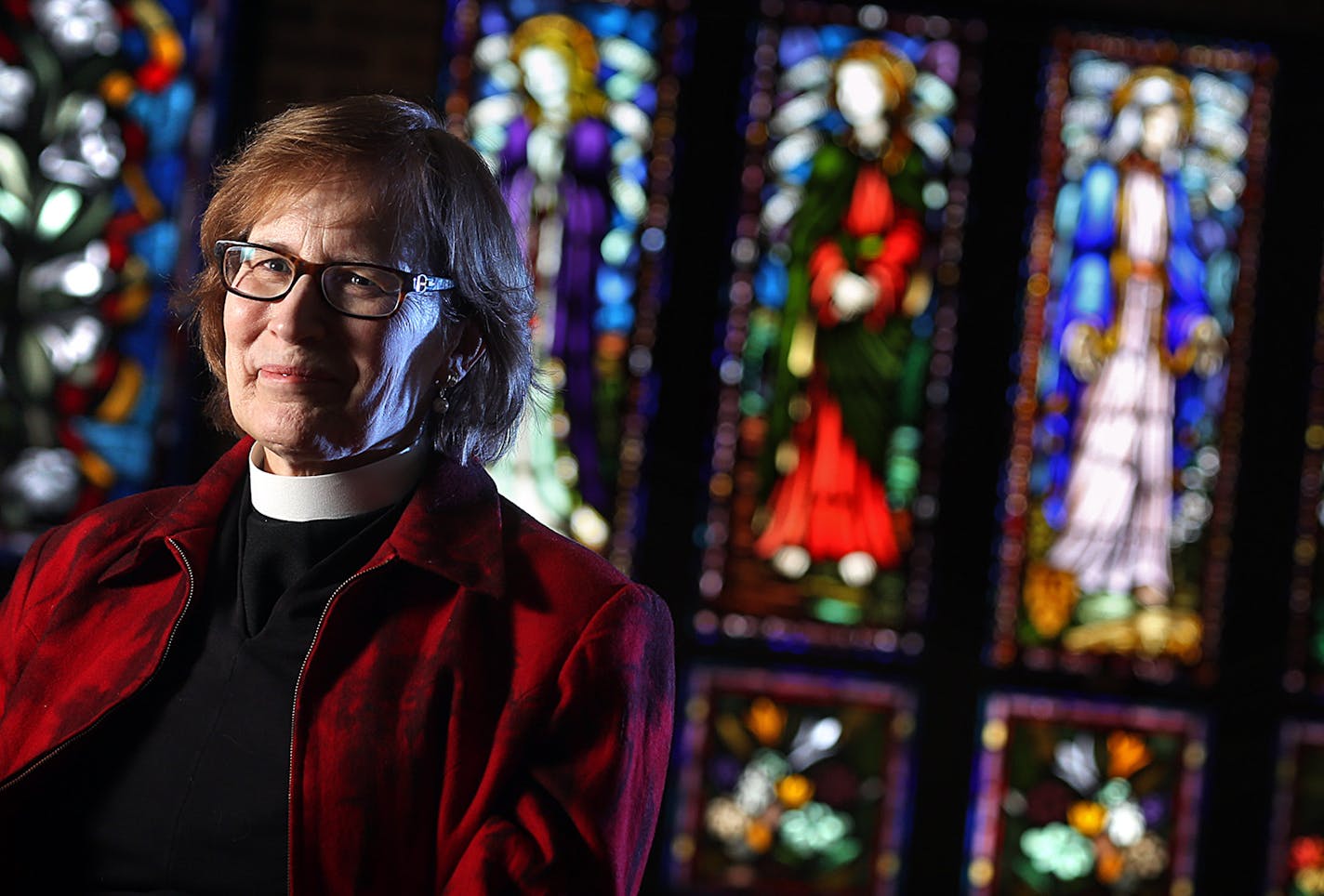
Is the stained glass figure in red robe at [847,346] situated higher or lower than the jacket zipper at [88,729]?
higher

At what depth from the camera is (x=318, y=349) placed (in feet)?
4.20

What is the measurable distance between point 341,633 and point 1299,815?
285 centimetres

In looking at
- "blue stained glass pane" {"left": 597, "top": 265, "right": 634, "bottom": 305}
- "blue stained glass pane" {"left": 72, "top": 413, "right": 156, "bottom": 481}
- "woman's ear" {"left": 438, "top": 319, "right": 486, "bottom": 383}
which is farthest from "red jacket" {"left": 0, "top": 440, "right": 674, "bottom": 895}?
"blue stained glass pane" {"left": 597, "top": 265, "right": 634, "bottom": 305}

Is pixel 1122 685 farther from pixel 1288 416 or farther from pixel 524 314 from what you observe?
pixel 524 314

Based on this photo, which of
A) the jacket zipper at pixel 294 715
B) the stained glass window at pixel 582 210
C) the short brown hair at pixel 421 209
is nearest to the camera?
the jacket zipper at pixel 294 715

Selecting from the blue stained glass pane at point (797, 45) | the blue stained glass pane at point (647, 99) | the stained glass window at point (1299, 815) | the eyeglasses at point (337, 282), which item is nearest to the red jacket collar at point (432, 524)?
the eyeglasses at point (337, 282)

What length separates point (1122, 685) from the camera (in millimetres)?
3439

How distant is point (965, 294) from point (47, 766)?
8.32ft

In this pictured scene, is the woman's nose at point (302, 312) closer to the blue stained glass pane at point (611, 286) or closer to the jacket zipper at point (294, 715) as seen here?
the jacket zipper at point (294, 715)

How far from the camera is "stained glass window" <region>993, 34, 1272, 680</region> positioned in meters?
3.43

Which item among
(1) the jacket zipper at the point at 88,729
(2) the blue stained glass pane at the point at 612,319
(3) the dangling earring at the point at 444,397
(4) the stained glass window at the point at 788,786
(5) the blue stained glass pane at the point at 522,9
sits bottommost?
(4) the stained glass window at the point at 788,786

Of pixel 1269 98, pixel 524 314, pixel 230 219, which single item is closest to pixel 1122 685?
pixel 1269 98

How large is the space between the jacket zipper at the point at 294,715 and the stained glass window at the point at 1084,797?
240cm

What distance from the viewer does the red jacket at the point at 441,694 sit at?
3.93ft
